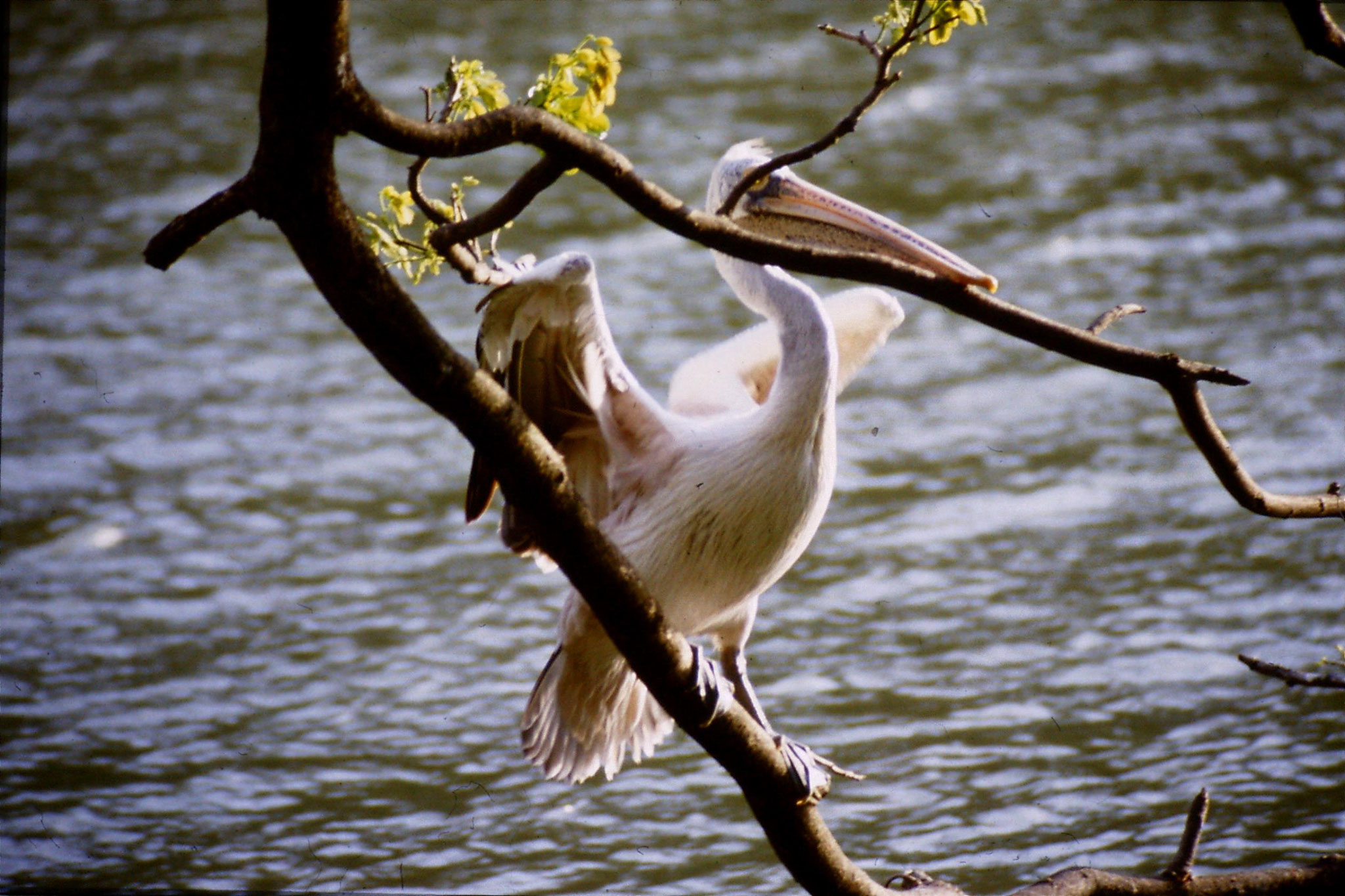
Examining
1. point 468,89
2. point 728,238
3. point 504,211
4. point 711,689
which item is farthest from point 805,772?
point 468,89

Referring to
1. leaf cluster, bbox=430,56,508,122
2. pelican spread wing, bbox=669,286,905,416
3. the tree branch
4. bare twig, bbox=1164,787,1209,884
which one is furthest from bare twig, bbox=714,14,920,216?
bare twig, bbox=1164,787,1209,884

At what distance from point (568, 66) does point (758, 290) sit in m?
0.79

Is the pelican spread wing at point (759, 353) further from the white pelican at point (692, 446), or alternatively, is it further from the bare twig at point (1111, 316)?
the bare twig at point (1111, 316)

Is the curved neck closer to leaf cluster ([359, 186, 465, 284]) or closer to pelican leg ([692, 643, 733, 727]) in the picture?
pelican leg ([692, 643, 733, 727])

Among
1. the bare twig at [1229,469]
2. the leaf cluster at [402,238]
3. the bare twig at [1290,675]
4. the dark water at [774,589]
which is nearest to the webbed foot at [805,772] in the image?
the bare twig at [1290,675]

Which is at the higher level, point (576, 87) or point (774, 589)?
point (576, 87)

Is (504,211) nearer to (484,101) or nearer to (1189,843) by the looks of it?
(484,101)

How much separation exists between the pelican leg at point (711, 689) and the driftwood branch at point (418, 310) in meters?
0.01

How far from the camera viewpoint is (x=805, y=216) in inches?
109

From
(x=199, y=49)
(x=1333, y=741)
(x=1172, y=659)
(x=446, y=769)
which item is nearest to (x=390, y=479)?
(x=446, y=769)

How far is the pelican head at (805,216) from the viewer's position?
2578mm

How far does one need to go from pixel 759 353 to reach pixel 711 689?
39.5 inches

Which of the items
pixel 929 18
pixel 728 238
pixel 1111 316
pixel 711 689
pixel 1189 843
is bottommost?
pixel 1189 843

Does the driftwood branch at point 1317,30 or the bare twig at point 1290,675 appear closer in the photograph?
the driftwood branch at point 1317,30
